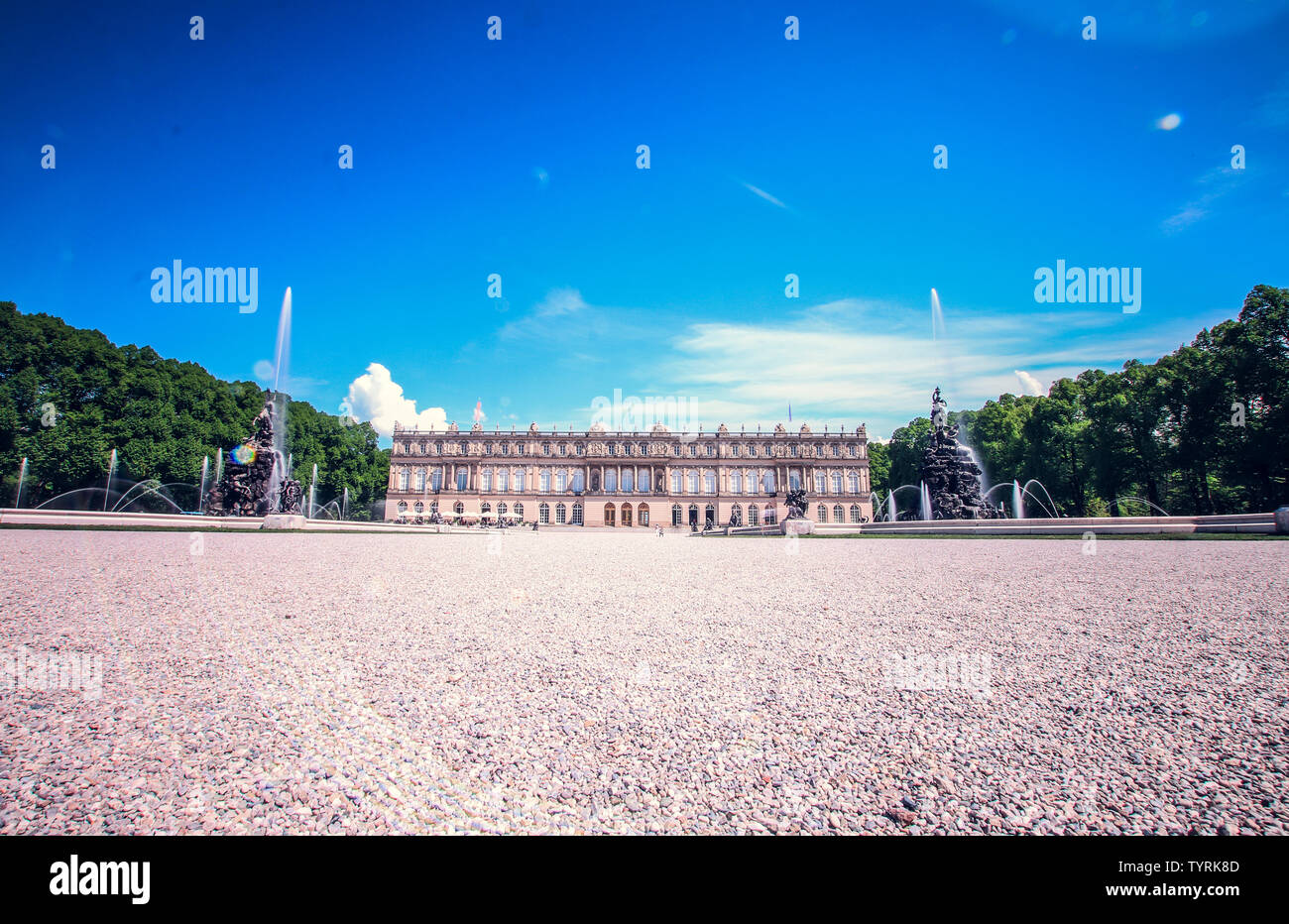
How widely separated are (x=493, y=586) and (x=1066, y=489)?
49.4 metres

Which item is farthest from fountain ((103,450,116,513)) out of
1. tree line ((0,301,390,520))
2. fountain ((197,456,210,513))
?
fountain ((197,456,210,513))

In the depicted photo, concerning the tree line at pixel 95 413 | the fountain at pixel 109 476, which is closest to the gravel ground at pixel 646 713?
the fountain at pixel 109 476

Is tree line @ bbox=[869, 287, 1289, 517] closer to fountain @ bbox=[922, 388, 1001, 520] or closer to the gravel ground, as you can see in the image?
fountain @ bbox=[922, 388, 1001, 520]

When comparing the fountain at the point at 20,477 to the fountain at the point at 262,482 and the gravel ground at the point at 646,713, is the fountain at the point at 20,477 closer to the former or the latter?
the fountain at the point at 262,482

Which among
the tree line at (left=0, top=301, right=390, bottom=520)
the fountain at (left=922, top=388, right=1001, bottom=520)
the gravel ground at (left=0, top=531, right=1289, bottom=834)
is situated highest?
the tree line at (left=0, top=301, right=390, bottom=520)

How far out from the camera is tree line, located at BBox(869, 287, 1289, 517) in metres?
27.4

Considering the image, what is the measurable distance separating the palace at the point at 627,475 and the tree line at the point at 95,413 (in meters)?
31.8

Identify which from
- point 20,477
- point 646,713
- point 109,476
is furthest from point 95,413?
point 646,713

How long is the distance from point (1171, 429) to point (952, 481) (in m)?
16.4

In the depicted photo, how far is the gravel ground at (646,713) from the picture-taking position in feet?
8.87

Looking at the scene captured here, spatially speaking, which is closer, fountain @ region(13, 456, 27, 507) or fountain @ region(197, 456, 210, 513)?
fountain @ region(13, 456, 27, 507)

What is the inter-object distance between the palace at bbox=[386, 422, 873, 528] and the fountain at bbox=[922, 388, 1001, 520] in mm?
45052

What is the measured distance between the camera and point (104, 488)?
35625mm
